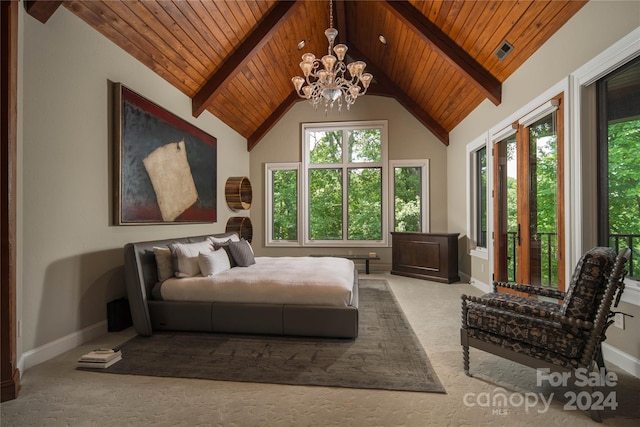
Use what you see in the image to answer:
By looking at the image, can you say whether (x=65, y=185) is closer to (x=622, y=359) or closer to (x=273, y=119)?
(x=622, y=359)

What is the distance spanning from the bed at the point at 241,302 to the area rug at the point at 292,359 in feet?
0.33

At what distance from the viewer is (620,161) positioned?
2416 millimetres

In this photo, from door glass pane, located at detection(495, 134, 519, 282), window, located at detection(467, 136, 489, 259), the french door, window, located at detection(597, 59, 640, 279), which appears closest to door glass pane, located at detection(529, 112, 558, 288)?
the french door

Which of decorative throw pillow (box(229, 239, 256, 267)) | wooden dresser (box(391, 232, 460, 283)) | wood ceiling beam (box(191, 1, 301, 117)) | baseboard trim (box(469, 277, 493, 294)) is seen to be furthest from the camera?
wooden dresser (box(391, 232, 460, 283))

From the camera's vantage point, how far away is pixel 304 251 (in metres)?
6.94

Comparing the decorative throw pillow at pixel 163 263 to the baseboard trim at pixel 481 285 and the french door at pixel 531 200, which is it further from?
the baseboard trim at pixel 481 285

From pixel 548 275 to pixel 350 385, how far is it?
103 inches

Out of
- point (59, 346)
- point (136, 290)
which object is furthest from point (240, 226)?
point (59, 346)

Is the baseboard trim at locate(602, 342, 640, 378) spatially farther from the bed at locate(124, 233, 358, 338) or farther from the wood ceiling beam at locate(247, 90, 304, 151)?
the wood ceiling beam at locate(247, 90, 304, 151)

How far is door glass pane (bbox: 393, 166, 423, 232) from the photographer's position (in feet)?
22.2

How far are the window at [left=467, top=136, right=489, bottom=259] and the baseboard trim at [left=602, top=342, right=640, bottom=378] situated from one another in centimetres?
254

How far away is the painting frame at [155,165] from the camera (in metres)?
3.23

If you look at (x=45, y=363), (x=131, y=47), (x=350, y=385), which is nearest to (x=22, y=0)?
(x=131, y=47)

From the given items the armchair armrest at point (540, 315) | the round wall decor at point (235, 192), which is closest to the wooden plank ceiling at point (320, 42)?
the round wall decor at point (235, 192)
